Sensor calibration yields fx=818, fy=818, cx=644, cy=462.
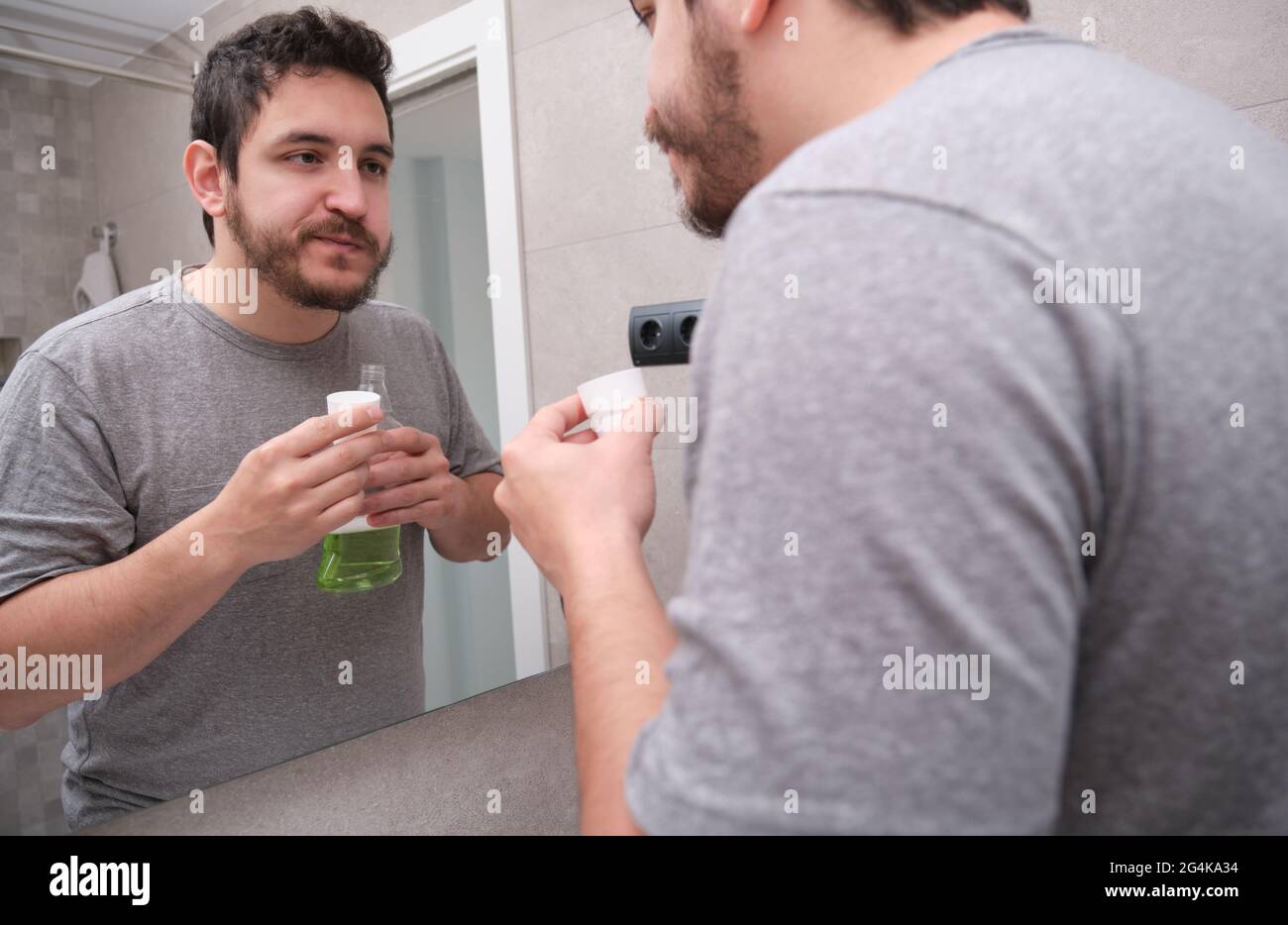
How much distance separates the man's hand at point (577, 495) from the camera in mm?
490

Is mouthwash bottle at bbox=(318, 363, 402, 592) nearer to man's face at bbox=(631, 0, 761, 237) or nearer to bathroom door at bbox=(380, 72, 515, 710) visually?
bathroom door at bbox=(380, 72, 515, 710)

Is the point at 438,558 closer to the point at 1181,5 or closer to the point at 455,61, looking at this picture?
the point at 455,61

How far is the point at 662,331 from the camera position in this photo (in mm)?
1019

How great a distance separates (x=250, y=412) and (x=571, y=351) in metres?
0.39

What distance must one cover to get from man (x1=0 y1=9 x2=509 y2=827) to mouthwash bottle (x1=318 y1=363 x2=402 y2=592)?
1 centimetres

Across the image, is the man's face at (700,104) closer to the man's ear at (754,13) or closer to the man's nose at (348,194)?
the man's ear at (754,13)

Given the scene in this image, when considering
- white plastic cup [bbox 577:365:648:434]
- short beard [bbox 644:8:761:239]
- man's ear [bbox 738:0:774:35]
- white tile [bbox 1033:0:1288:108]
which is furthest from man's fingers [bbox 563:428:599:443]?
white tile [bbox 1033:0:1288:108]

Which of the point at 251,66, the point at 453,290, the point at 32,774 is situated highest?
the point at 251,66

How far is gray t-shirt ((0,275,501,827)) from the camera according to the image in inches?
25.4

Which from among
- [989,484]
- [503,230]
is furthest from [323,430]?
[989,484]

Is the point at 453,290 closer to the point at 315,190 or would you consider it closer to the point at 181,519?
the point at 315,190

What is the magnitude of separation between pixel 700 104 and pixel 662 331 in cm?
47
